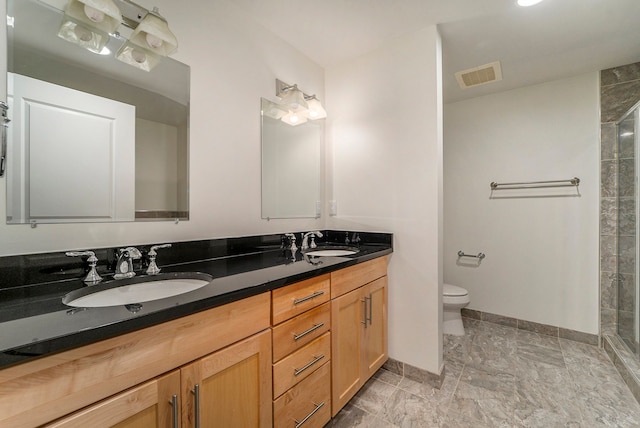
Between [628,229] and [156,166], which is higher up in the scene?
[156,166]

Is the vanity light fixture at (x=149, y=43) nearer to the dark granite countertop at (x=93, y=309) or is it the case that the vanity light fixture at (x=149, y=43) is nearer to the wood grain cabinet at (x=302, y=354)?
the dark granite countertop at (x=93, y=309)

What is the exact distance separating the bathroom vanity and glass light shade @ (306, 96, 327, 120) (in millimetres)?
1105

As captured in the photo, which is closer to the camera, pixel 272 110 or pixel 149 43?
pixel 149 43

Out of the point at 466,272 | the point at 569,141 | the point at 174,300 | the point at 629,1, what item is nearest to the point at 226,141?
the point at 174,300

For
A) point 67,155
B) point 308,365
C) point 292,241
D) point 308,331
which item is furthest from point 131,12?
point 308,365

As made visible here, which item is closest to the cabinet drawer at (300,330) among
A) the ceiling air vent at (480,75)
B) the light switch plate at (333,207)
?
the light switch plate at (333,207)

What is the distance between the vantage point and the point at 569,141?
7.70ft

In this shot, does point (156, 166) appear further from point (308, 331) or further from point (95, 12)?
point (308, 331)

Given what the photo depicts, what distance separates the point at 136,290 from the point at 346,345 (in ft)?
3.45

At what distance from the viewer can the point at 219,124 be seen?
1.50 m

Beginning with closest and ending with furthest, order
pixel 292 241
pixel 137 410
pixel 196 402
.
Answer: pixel 137 410
pixel 196 402
pixel 292 241

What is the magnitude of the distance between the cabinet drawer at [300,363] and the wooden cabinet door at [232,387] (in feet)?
0.16

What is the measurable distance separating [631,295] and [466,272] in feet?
3.77

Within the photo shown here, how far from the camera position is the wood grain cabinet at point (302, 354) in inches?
41.2
